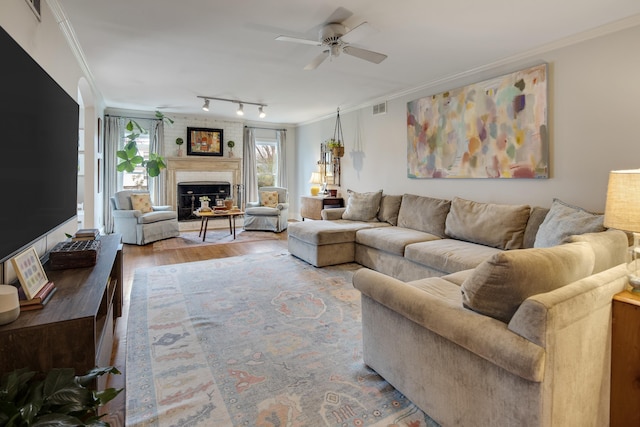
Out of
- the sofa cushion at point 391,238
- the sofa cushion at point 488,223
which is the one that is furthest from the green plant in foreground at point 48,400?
the sofa cushion at point 488,223

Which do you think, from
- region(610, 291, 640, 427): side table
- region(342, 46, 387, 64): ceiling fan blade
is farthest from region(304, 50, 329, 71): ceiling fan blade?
region(610, 291, 640, 427): side table

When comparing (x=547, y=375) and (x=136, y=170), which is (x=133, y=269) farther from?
(x=547, y=375)

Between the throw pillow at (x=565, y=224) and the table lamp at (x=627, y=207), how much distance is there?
2.18ft

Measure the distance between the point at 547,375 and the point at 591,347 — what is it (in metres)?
0.36

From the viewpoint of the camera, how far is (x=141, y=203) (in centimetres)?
590

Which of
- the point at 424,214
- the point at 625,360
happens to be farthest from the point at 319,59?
the point at 625,360

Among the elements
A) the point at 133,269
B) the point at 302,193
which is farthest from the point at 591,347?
the point at 302,193

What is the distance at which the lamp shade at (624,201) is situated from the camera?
60.1 inches

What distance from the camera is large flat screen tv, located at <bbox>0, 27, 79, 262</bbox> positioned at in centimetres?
133

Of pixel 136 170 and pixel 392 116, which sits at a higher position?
pixel 392 116

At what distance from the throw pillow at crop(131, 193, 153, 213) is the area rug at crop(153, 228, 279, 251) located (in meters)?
0.65

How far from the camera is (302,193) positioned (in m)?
8.25

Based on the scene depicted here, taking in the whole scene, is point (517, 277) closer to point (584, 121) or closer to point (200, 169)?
point (584, 121)

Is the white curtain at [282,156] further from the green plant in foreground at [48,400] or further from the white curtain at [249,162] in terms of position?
the green plant in foreground at [48,400]
